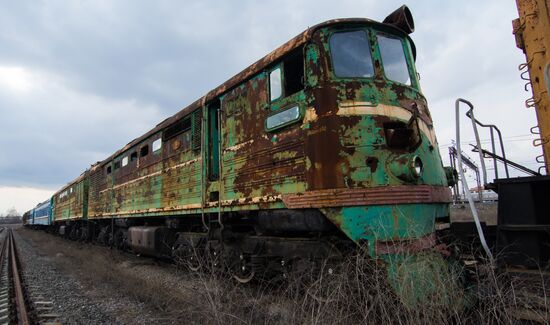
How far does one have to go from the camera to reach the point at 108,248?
14.0m

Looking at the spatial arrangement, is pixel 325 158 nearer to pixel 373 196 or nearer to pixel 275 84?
pixel 373 196

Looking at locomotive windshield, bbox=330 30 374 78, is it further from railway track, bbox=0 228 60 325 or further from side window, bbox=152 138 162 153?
side window, bbox=152 138 162 153

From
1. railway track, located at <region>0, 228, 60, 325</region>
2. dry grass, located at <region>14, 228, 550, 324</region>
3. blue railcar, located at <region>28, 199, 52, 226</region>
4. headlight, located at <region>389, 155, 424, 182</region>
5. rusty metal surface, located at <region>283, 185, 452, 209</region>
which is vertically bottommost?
railway track, located at <region>0, 228, 60, 325</region>

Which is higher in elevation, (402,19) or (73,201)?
(402,19)

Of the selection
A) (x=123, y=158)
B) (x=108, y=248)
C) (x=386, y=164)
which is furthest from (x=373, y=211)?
(x=108, y=248)

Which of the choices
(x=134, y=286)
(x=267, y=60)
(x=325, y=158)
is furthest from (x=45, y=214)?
(x=325, y=158)

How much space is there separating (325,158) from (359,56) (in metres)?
1.48

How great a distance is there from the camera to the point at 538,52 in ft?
14.9

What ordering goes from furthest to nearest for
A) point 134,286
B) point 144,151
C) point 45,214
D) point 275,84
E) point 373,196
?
point 45,214
point 144,151
point 134,286
point 275,84
point 373,196

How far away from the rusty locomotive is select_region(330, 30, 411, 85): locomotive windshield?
14 mm

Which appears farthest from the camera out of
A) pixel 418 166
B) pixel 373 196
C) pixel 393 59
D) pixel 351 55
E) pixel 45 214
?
pixel 45 214

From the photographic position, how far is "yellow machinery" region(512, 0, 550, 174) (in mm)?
4449

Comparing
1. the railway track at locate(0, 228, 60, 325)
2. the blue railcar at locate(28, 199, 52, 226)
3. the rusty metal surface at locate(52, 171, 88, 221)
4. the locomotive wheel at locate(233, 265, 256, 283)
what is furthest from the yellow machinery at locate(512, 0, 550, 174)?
the blue railcar at locate(28, 199, 52, 226)

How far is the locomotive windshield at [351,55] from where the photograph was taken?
4.99m
